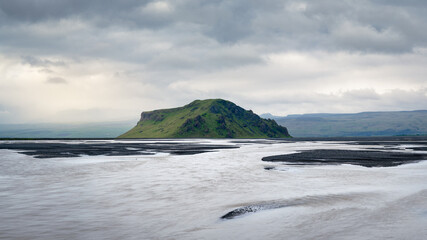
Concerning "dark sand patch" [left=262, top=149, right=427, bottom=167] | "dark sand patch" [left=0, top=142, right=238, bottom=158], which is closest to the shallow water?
"dark sand patch" [left=262, top=149, right=427, bottom=167]

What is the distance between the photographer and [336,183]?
3162cm

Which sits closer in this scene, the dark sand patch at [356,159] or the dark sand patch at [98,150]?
the dark sand patch at [356,159]

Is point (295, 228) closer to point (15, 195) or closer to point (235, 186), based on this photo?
point (235, 186)

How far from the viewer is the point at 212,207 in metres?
21.5

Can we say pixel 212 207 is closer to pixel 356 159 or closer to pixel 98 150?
pixel 356 159

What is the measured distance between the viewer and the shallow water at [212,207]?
15.5m

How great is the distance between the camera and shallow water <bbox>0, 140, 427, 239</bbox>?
1548 cm

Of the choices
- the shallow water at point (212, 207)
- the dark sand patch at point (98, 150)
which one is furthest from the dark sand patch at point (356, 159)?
the dark sand patch at point (98, 150)

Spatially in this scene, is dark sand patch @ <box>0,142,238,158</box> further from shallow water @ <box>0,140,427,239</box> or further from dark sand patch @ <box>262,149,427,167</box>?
shallow water @ <box>0,140,427,239</box>

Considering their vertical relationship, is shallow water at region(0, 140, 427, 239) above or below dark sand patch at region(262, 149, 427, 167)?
above

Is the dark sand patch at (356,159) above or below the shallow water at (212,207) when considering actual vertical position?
below

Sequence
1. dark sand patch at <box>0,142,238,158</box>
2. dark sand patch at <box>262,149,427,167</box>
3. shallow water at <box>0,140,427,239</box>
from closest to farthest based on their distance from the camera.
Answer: shallow water at <box>0,140,427,239</box>, dark sand patch at <box>262,149,427,167</box>, dark sand patch at <box>0,142,238,158</box>

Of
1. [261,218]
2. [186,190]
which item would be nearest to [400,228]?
[261,218]

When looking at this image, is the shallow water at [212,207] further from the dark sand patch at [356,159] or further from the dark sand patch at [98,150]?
the dark sand patch at [98,150]
